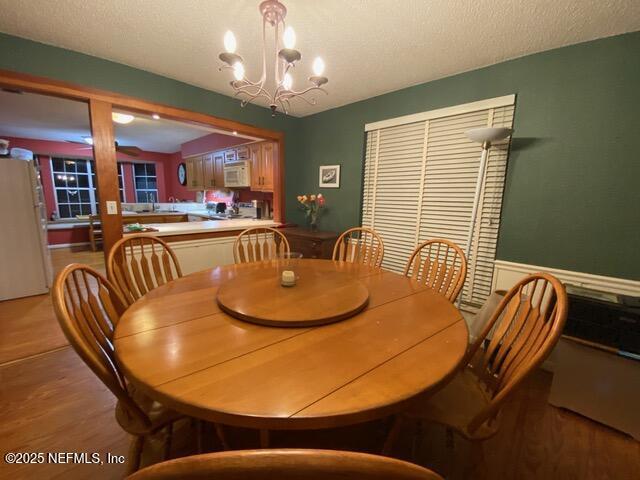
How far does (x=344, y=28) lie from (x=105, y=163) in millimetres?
Answer: 2268

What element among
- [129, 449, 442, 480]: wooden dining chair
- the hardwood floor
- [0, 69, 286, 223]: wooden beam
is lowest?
the hardwood floor

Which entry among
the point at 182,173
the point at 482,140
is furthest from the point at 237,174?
the point at 482,140

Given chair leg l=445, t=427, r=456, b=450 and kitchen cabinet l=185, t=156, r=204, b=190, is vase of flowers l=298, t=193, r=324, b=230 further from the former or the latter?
kitchen cabinet l=185, t=156, r=204, b=190

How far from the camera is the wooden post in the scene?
2311 mm

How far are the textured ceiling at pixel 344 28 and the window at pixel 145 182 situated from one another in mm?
6099

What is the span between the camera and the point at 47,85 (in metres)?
2.10

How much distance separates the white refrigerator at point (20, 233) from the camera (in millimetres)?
3084

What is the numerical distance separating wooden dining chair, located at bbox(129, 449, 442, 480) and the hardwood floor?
989 mm

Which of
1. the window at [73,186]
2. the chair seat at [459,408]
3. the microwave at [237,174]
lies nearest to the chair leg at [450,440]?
the chair seat at [459,408]

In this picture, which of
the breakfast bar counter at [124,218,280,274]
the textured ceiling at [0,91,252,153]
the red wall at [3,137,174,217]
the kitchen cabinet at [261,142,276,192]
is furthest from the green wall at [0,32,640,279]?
the red wall at [3,137,174,217]

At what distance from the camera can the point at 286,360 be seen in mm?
860

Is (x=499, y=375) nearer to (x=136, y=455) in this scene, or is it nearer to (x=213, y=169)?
(x=136, y=455)

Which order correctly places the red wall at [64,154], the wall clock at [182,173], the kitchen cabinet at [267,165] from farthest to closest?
the wall clock at [182,173], the red wall at [64,154], the kitchen cabinet at [267,165]

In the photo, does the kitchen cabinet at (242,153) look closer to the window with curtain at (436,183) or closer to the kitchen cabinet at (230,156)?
the kitchen cabinet at (230,156)
